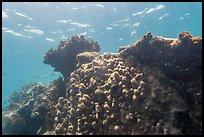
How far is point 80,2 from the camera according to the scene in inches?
880

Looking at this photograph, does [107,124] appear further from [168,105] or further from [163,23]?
[163,23]

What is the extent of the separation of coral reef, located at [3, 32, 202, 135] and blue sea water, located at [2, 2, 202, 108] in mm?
15480

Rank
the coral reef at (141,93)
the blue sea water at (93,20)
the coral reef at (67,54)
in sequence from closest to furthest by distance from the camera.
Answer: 1. the coral reef at (141,93)
2. the coral reef at (67,54)
3. the blue sea water at (93,20)

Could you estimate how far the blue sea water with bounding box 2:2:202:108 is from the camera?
2311 cm

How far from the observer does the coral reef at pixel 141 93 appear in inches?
224

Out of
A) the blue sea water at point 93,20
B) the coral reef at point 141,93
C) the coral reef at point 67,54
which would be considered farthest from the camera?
the blue sea water at point 93,20

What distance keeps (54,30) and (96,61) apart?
22.1 metres

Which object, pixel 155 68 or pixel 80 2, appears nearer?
pixel 155 68

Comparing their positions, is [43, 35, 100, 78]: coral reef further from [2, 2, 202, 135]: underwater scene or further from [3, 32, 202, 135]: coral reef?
[3, 32, 202, 135]: coral reef

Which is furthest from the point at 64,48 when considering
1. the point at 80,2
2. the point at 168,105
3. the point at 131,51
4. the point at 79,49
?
the point at 80,2

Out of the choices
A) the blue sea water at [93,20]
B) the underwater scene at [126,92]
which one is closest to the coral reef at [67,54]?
the underwater scene at [126,92]

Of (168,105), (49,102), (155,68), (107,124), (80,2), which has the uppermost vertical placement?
(80,2)

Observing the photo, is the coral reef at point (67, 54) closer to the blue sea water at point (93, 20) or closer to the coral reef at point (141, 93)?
the coral reef at point (141, 93)

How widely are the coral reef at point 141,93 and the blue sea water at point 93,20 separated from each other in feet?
50.8
